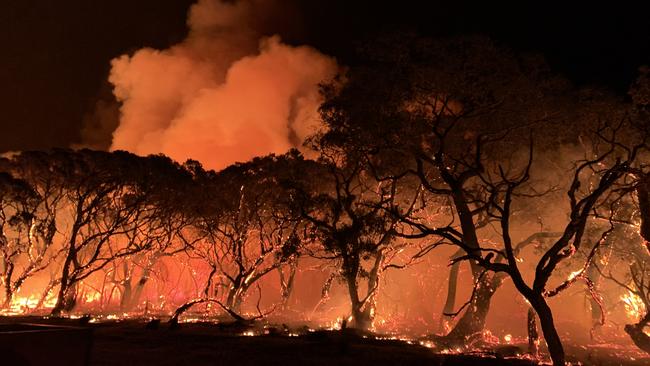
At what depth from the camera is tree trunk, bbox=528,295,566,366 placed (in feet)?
34.7

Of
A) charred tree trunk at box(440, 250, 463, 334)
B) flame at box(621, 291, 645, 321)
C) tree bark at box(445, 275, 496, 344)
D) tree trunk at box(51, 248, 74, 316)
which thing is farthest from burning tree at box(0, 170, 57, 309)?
flame at box(621, 291, 645, 321)

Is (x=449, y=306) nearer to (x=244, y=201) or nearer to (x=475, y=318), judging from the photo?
(x=475, y=318)

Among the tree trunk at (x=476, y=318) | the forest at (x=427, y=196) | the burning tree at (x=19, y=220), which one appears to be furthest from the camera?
the burning tree at (x=19, y=220)

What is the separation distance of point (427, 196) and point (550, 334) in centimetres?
1128

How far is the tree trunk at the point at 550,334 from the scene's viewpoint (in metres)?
10.6

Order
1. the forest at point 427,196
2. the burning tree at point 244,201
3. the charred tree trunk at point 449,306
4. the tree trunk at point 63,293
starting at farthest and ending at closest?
1. the burning tree at point 244,201
2. the charred tree trunk at point 449,306
3. the tree trunk at point 63,293
4. the forest at point 427,196

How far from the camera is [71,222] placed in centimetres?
3047

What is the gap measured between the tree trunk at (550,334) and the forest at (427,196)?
0.03 m

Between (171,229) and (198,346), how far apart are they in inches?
521

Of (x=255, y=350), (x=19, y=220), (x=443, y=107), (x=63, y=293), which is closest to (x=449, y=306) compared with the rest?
(x=443, y=107)

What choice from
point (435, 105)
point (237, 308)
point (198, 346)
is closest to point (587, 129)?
point (435, 105)

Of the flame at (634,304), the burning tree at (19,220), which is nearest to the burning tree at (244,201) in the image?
the burning tree at (19,220)

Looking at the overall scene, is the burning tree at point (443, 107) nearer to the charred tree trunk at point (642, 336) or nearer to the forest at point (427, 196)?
the forest at point (427, 196)

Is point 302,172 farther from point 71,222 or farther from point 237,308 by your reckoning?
point 71,222
